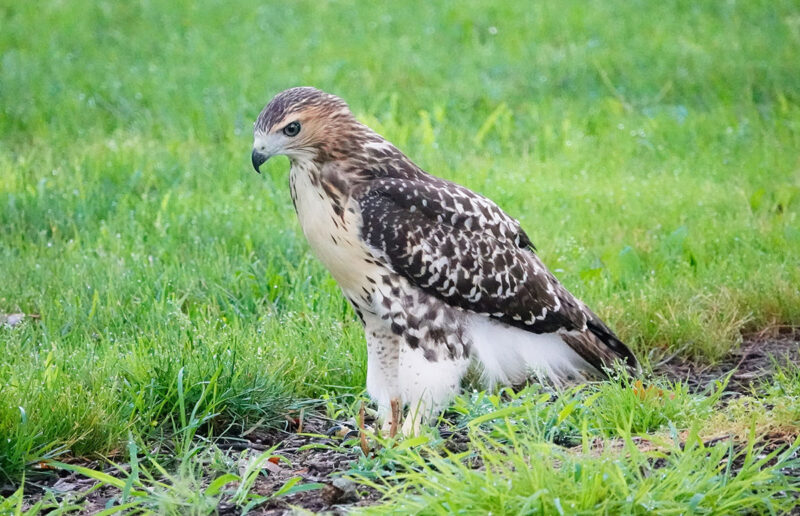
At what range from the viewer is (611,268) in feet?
22.2

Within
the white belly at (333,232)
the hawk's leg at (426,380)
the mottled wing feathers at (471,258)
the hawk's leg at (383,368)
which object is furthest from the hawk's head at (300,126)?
the hawk's leg at (426,380)

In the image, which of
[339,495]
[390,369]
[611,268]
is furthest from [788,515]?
[611,268]

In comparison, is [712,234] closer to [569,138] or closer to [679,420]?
[569,138]

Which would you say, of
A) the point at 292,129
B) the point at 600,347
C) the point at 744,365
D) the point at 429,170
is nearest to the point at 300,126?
the point at 292,129

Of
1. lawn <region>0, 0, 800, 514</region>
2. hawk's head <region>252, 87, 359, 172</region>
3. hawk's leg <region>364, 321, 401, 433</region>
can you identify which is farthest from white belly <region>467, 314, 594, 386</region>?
hawk's head <region>252, 87, 359, 172</region>

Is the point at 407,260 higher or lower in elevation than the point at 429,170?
higher

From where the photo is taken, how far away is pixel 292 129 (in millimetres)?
4844

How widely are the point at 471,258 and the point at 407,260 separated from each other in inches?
14.0

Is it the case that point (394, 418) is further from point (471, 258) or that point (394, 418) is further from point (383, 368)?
point (471, 258)

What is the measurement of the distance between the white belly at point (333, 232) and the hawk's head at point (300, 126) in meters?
0.11

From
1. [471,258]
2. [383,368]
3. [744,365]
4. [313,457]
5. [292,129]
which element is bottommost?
[744,365]

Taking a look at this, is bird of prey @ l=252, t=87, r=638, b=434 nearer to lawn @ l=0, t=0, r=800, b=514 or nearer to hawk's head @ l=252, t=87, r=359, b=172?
hawk's head @ l=252, t=87, r=359, b=172

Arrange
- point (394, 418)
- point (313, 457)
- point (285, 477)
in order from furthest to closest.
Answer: point (313, 457) → point (394, 418) → point (285, 477)

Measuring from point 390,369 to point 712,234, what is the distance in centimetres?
303
